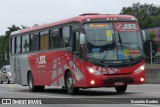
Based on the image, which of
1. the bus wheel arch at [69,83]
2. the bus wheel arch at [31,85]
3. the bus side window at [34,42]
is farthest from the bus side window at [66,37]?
the bus wheel arch at [31,85]

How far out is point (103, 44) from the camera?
19953 mm

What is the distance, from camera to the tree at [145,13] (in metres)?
138

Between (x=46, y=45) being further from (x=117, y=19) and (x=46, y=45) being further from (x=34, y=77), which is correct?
(x=117, y=19)

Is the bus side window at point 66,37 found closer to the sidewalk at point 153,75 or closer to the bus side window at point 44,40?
the bus side window at point 44,40

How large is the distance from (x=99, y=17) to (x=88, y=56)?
174 cm

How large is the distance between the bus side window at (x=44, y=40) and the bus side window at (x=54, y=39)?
2.07 feet

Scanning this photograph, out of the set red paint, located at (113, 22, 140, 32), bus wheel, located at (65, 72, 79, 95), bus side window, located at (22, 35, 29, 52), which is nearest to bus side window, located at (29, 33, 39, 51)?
bus side window, located at (22, 35, 29, 52)

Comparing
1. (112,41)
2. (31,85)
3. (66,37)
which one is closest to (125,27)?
(112,41)

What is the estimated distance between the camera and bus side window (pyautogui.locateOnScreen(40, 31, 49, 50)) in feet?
79.4

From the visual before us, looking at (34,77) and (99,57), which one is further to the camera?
(34,77)

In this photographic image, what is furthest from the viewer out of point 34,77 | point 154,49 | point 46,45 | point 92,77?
point 34,77

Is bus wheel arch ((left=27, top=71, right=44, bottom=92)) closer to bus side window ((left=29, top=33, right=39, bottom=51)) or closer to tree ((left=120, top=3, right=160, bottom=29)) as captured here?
bus side window ((left=29, top=33, right=39, bottom=51))

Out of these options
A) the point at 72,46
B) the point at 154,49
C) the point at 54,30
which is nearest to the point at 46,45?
the point at 54,30

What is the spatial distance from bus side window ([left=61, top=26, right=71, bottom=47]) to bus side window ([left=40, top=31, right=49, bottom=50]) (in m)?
2.13
